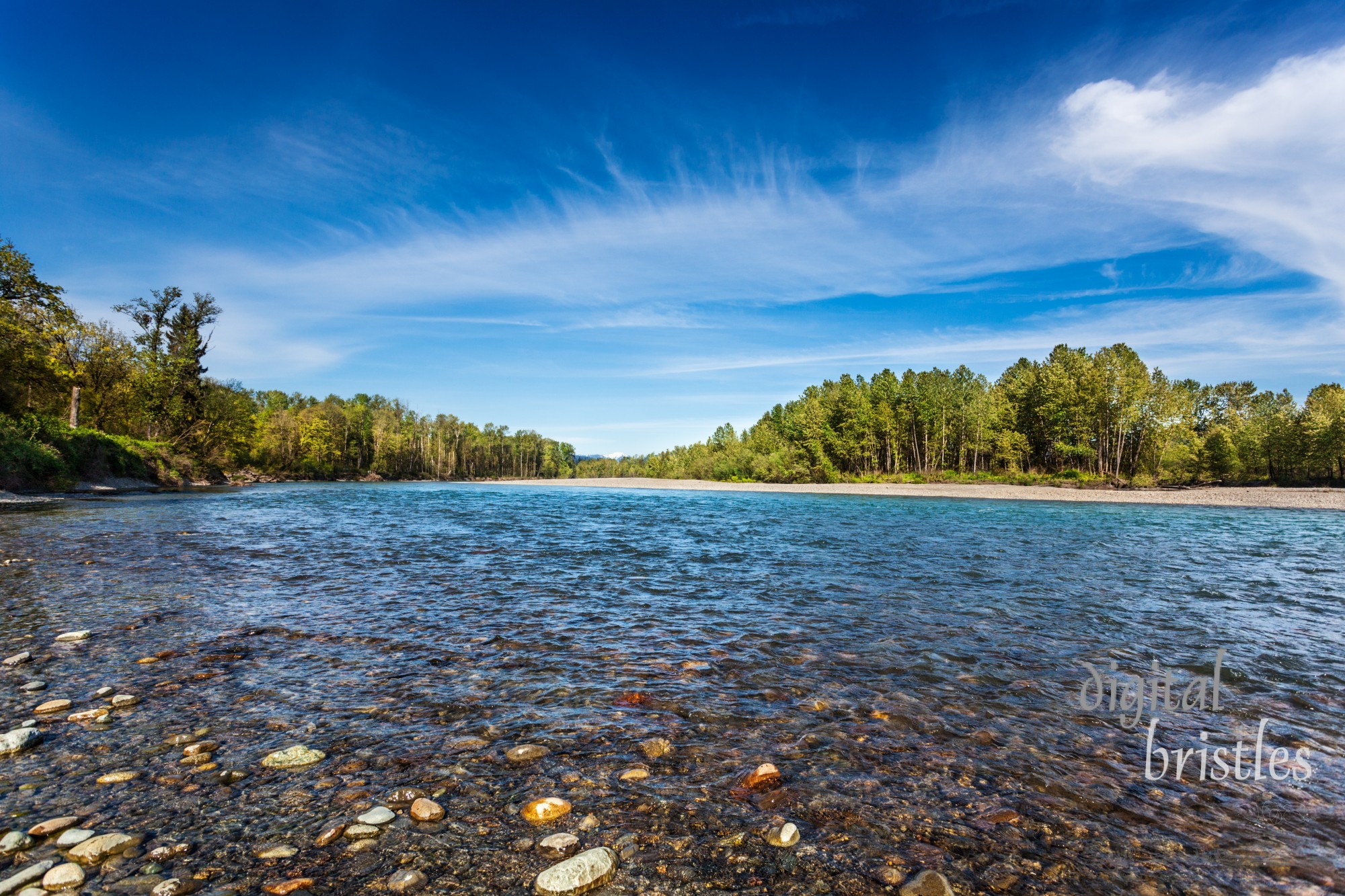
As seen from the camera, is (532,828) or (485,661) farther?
(485,661)

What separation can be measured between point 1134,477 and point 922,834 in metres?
86.0

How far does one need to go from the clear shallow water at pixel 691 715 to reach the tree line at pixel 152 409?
89.3 ft

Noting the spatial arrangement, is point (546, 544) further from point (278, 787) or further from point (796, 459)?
point (796, 459)

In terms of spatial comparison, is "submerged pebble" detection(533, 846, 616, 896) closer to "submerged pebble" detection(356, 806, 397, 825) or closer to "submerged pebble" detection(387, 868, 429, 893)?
"submerged pebble" detection(387, 868, 429, 893)

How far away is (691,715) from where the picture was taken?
17.8 ft

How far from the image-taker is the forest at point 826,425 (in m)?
32.6

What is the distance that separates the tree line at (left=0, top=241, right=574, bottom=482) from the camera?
29828 mm

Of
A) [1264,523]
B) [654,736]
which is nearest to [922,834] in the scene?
[654,736]

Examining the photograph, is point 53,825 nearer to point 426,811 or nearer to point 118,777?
point 118,777

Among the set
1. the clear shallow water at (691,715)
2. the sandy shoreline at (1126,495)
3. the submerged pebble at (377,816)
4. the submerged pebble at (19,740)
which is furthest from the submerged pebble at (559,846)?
the sandy shoreline at (1126,495)

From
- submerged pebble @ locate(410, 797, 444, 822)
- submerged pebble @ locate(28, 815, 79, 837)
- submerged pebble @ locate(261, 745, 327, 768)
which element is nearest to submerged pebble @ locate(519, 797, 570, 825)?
submerged pebble @ locate(410, 797, 444, 822)

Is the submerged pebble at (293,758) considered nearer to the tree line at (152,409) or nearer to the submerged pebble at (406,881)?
the submerged pebble at (406,881)

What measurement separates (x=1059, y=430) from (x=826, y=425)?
34.1 m

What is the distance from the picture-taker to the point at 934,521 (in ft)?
93.8
